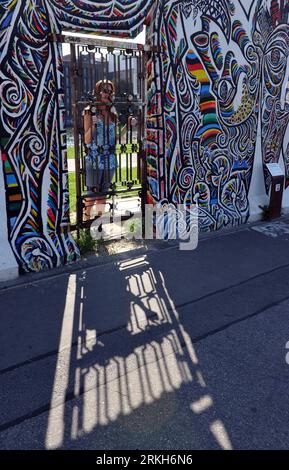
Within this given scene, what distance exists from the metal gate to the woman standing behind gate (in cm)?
1

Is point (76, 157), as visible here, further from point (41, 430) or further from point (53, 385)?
point (41, 430)

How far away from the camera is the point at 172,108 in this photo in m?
6.06

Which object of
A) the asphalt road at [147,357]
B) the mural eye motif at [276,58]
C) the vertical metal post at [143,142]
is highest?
the mural eye motif at [276,58]

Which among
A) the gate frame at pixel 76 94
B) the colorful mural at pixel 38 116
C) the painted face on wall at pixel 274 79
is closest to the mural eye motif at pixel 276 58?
the painted face on wall at pixel 274 79

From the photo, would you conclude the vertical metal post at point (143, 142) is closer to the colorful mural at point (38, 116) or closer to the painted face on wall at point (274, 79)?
the colorful mural at point (38, 116)

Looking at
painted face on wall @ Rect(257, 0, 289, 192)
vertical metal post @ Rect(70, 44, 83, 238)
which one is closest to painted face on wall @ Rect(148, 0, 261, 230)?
painted face on wall @ Rect(257, 0, 289, 192)

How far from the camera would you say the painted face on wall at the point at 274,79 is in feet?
22.8

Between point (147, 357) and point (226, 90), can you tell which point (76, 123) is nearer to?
point (226, 90)

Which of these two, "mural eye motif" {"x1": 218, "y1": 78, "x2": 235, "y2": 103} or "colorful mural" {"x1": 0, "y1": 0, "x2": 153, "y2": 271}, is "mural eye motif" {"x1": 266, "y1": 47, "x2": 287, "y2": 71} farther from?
"colorful mural" {"x1": 0, "y1": 0, "x2": 153, "y2": 271}

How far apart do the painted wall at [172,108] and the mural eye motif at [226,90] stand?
2 cm

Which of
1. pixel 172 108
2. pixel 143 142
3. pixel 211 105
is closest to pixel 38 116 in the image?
pixel 143 142

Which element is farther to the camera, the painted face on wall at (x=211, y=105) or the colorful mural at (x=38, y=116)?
the painted face on wall at (x=211, y=105)

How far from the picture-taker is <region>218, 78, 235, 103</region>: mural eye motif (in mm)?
6531
